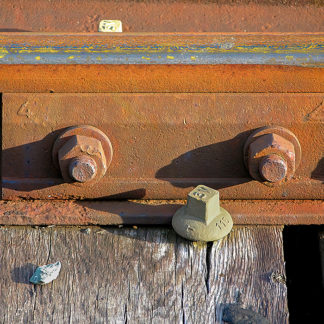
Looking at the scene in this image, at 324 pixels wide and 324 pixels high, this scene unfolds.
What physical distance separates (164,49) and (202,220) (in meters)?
0.61

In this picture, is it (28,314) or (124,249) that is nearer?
(28,314)

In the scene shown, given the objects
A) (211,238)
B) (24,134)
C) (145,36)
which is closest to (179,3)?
(145,36)

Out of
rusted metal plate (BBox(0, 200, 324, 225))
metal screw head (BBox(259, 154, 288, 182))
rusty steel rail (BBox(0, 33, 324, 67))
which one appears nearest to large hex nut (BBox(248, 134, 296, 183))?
metal screw head (BBox(259, 154, 288, 182))

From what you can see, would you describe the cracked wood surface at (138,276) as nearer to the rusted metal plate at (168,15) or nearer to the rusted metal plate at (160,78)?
the rusted metal plate at (160,78)

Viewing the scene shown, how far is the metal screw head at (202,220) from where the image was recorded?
6.97 ft

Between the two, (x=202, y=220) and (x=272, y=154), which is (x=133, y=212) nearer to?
(x=202, y=220)

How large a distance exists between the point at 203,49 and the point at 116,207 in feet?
2.18

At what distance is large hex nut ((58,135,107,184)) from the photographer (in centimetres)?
215

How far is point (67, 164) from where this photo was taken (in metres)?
2.19

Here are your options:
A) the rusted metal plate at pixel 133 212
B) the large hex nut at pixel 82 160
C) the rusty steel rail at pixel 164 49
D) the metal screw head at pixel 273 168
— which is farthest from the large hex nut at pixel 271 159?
the large hex nut at pixel 82 160

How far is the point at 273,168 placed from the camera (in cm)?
214

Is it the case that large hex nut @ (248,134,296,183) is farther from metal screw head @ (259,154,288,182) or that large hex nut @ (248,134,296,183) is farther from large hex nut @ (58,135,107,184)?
large hex nut @ (58,135,107,184)

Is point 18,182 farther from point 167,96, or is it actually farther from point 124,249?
point 167,96

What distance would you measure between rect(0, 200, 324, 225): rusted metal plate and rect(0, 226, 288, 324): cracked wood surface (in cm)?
3
